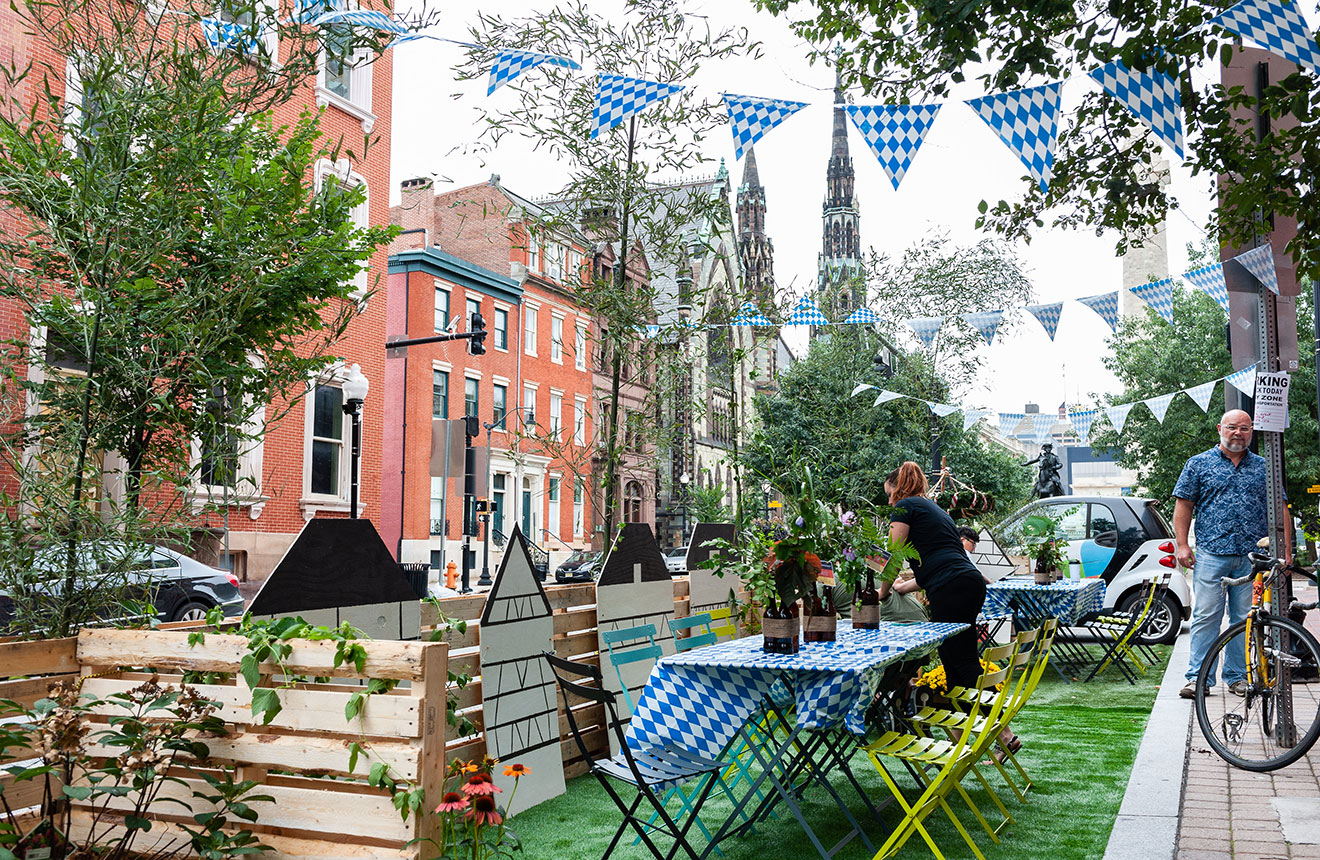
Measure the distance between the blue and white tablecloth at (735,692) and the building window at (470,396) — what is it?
96.0 feet

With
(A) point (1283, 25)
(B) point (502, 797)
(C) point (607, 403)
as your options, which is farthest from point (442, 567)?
(A) point (1283, 25)

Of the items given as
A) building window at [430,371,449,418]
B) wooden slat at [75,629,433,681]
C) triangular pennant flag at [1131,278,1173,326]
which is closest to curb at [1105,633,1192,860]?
wooden slat at [75,629,433,681]

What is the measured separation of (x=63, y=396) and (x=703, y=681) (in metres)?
2.85

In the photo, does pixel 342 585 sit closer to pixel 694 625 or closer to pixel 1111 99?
pixel 694 625

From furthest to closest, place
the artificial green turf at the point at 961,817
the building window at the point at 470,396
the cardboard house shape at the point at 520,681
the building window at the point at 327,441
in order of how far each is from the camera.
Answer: the building window at the point at 470,396 < the building window at the point at 327,441 < the cardboard house shape at the point at 520,681 < the artificial green turf at the point at 961,817

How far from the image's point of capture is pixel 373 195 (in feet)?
69.0

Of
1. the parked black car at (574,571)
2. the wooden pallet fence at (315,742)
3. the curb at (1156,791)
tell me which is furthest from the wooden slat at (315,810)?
the parked black car at (574,571)

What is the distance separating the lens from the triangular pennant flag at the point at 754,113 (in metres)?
6.98

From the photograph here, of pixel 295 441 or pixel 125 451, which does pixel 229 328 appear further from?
pixel 295 441

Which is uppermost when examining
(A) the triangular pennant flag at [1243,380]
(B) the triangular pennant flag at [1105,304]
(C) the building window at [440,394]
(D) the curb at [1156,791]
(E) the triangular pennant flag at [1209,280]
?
(C) the building window at [440,394]

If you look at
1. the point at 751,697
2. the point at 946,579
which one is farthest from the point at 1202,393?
the point at 751,697

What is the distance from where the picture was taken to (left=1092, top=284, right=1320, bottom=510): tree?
30.7 m

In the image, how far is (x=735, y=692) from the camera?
449 centimetres

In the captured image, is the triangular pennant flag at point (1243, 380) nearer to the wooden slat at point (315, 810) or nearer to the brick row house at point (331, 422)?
the wooden slat at point (315, 810)
